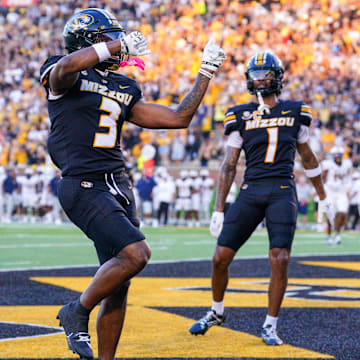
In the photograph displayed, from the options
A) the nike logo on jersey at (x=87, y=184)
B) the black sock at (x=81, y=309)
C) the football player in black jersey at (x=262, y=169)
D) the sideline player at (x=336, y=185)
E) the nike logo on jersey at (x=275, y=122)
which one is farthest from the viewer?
the sideline player at (x=336, y=185)

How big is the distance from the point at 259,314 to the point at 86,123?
10.5ft

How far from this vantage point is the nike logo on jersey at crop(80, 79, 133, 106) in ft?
12.9

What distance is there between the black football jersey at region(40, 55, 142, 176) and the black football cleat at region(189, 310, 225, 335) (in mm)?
1952

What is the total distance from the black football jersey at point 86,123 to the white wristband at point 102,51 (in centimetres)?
24

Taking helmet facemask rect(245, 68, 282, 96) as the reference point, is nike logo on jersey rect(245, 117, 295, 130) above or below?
below

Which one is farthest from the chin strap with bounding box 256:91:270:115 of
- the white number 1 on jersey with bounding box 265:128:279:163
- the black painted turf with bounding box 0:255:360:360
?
the black painted turf with bounding box 0:255:360:360

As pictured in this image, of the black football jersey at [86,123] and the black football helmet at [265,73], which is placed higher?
the black football helmet at [265,73]

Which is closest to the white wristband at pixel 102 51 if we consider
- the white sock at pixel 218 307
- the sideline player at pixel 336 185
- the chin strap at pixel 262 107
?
the chin strap at pixel 262 107

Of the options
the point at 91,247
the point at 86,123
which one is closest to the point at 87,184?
the point at 86,123

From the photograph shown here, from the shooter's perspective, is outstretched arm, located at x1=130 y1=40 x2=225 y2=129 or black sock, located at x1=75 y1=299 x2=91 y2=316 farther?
outstretched arm, located at x1=130 y1=40 x2=225 y2=129

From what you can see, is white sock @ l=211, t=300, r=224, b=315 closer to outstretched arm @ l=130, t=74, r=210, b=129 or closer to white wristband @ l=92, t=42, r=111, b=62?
outstretched arm @ l=130, t=74, r=210, b=129

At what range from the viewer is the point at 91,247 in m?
13.9

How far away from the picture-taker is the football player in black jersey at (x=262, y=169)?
5.58 meters

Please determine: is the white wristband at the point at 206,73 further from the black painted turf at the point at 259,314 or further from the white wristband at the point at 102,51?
the black painted turf at the point at 259,314
